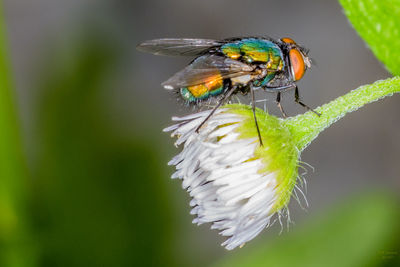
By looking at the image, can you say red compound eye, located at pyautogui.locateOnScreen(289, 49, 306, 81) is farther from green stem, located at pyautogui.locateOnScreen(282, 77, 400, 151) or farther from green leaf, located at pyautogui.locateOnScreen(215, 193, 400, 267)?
green leaf, located at pyautogui.locateOnScreen(215, 193, 400, 267)

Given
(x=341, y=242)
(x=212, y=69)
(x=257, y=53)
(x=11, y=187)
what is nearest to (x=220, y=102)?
(x=212, y=69)

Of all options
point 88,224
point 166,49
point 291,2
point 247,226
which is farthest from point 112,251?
point 291,2

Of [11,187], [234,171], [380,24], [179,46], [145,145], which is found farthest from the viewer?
[145,145]

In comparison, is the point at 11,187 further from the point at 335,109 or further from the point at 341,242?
the point at 335,109

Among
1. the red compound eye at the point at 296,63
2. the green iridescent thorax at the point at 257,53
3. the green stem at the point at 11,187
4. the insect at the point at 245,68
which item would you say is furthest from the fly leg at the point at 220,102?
the green stem at the point at 11,187

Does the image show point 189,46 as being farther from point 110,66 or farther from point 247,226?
point 110,66

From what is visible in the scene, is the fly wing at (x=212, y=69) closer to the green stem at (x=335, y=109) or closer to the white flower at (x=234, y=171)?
the white flower at (x=234, y=171)
